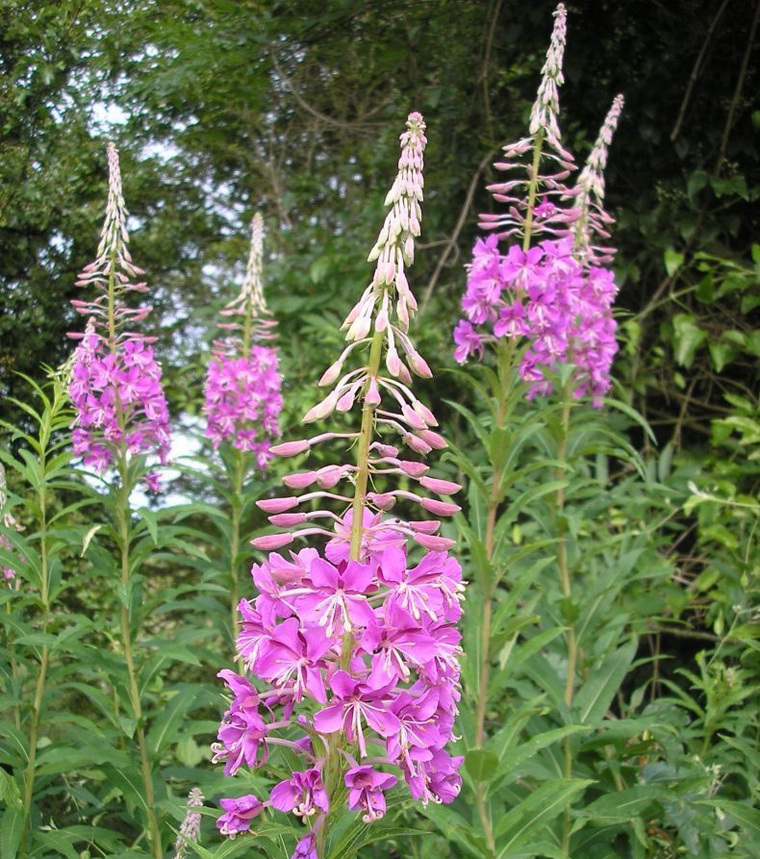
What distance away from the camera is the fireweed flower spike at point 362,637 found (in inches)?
57.8

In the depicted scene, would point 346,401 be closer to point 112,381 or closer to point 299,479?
point 299,479

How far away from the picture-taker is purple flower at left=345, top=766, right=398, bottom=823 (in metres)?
1.46

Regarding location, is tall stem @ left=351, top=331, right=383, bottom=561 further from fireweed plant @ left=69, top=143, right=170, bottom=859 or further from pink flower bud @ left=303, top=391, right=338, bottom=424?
fireweed plant @ left=69, top=143, right=170, bottom=859

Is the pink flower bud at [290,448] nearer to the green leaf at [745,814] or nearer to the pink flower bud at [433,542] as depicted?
the pink flower bud at [433,542]

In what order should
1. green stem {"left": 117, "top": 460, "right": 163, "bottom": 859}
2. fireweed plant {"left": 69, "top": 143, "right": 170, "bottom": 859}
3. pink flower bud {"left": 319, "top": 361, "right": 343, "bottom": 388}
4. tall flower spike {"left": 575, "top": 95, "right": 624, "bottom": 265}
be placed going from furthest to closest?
1. tall flower spike {"left": 575, "top": 95, "right": 624, "bottom": 265}
2. fireweed plant {"left": 69, "top": 143, "right": 170, "bottom": 859}
3. green stem {"left": 117, "top": 460, "right": 163, "bottom": 859}
4. pink flower bud {"left": 319, "top": 361, "right": 343, "bottom": 388}

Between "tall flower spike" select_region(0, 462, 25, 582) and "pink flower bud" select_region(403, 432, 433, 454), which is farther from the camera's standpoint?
"tall flower spike" select_region(0, 462, 25, 582)

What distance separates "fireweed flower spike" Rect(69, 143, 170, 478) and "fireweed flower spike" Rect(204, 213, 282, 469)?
50cm

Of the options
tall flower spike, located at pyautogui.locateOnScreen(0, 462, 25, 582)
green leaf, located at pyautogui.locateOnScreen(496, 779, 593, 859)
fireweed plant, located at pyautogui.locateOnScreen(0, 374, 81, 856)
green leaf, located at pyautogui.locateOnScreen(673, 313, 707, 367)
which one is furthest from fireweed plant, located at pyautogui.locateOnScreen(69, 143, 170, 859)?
green leaf, located at pyautogui.locateOnScreen(673, 313, 707, 367)

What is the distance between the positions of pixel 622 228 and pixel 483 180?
925 millimetres

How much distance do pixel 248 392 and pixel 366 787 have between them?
2.24 m

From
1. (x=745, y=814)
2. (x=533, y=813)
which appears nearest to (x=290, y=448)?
(x=533, y=813)

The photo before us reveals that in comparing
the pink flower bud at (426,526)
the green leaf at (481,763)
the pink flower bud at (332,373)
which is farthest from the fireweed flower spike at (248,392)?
the pink flower bud at (426,526)

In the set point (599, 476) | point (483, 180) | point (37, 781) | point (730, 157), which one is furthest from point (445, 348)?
point (37, 781)

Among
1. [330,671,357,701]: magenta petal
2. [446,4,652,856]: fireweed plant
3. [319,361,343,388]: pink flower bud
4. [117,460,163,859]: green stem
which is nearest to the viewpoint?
[330,671,357,701]: magenta petal
